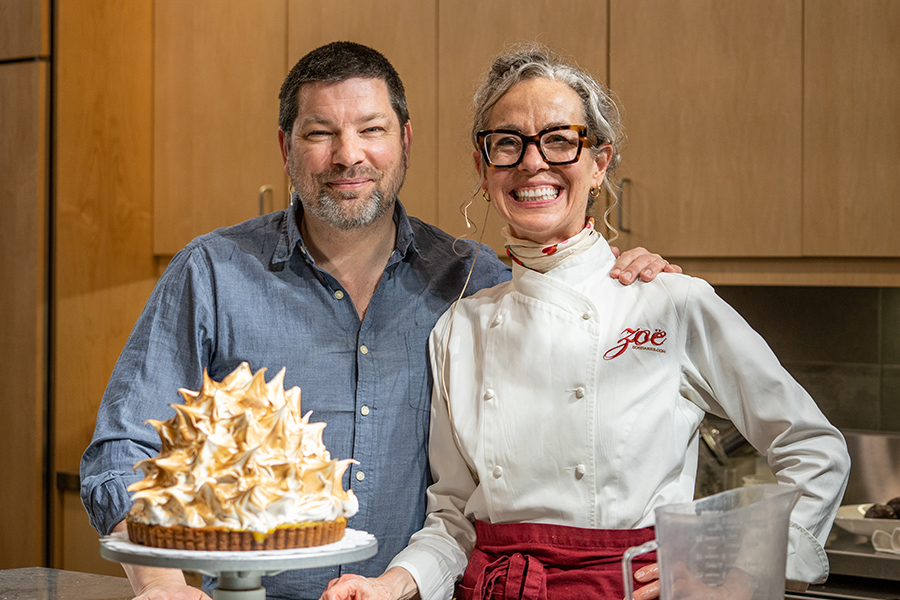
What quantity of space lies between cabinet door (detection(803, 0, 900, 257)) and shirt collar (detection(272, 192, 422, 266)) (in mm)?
991

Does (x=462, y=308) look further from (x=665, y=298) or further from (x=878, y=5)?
(x=878, y=5)

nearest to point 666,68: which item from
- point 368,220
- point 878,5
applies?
point 878,5

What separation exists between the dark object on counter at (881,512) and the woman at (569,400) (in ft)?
3.25

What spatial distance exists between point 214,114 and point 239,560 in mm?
2169

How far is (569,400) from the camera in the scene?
1.23m

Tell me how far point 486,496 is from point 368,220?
0.46m

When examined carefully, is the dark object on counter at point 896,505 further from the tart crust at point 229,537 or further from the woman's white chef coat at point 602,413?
the tart crust at point 229,537

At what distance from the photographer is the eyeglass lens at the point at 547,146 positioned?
4.21ft

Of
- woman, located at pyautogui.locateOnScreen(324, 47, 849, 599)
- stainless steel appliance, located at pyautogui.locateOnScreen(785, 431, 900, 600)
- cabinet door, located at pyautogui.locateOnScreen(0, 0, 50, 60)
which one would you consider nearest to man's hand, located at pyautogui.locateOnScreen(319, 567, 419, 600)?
woman, located at pyautogui.locateOnScreen(324, 47, 849, 599)

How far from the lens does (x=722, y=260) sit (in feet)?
7.20

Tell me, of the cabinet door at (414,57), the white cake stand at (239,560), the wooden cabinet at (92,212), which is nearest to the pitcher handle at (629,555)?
the white cake stand at (239,560)

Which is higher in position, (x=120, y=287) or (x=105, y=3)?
(x=105, y=3)

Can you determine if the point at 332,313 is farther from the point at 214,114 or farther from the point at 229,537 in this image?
the point at 214,114

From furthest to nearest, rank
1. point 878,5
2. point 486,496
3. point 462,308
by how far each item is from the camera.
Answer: point 878,5 → point 462,308 → point 486,496
